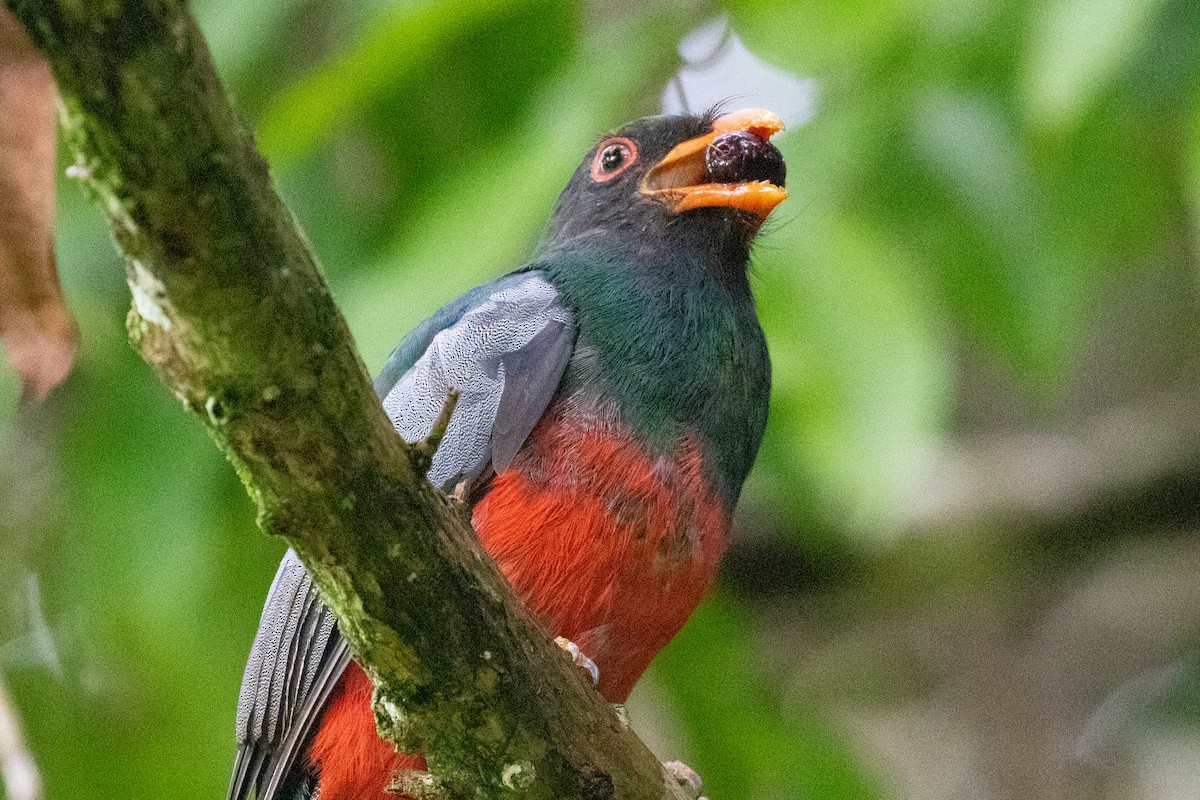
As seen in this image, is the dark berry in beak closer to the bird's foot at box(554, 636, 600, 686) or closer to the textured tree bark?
the bird's foot at box(554, 636, 600, 686)

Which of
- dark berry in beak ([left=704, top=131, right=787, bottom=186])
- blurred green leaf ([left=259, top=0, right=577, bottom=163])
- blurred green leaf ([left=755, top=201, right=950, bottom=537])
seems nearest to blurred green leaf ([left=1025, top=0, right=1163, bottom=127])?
blurred green leaf ([left=755, top=201, right=950, bottom=537])

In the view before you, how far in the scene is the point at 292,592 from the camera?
12.2 ft

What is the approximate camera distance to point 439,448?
3.57m

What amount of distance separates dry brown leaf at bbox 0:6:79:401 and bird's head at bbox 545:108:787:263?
2.51 metres

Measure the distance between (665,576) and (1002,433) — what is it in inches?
192

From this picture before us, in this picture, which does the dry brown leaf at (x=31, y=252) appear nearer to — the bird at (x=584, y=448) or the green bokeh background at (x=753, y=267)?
the bird at (x=584, y=448)

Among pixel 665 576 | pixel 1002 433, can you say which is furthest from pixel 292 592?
pixel 1002 433

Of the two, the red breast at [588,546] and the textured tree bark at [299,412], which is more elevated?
the red breast at [588,546]

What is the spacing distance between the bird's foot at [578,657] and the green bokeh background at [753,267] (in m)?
0.87

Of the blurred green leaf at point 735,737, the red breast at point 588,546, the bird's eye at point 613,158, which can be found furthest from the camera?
the blurred green leaf at point 735,737

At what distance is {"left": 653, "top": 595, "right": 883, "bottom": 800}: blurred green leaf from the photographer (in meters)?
5.13

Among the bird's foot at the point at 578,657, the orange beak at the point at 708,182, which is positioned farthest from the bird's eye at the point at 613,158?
the bird's foot at the point at 578,657

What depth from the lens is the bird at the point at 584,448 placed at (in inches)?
140

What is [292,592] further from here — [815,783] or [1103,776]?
[1103,776]
